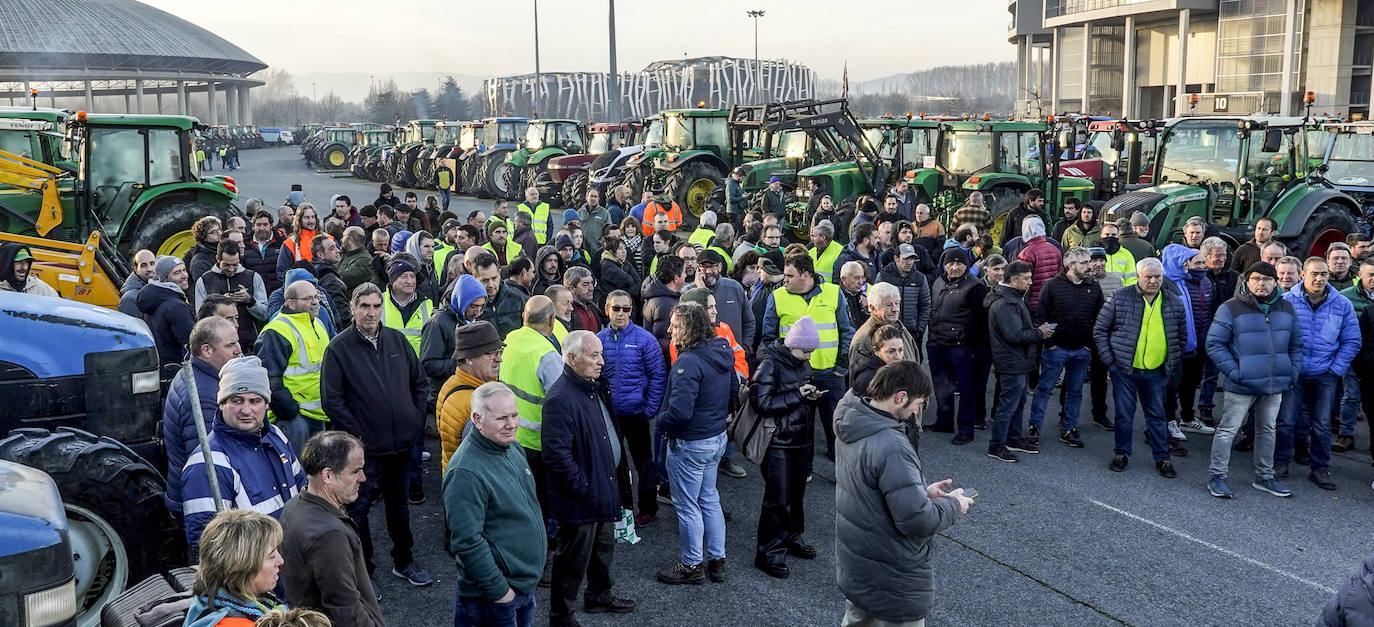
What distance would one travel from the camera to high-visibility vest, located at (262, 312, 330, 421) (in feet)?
18.4

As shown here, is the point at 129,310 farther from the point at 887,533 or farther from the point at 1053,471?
the point at 1053,471

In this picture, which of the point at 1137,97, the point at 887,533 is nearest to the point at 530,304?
the point at 887,533

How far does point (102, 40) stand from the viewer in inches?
3644

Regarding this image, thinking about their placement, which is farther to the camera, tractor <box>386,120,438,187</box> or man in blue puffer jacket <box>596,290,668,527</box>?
tractor <box>386,120,438,187</box>

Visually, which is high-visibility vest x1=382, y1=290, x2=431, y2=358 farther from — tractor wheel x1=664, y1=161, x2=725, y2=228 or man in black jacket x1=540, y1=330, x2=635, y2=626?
tractor wheel x1=664, y1=161, x2=725, y2=228

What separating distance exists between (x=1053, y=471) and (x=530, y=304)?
4092mm

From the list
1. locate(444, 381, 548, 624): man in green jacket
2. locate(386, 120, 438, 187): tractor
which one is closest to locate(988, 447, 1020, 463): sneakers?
locate(444, 381, 548, 624): man in green jacket

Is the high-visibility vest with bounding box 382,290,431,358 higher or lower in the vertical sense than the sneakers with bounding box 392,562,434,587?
higher

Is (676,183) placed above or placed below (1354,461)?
above

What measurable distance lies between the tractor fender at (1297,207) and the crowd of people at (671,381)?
2653 mm

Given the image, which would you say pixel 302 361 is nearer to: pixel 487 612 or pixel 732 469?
pixel 487 612

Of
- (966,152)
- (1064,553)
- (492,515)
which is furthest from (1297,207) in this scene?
(492,515)

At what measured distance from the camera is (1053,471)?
7.23m

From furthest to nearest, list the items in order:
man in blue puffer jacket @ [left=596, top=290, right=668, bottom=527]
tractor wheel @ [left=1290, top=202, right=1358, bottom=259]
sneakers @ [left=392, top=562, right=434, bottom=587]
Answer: tractor wheel @ [left=1290, top=202, right=1358, bottom=259], man in blue puffer jacket @ [left=596, top=290, right=668, bottom=527], sneakers @ [left=392, top=562, right=434, bottom=587]
